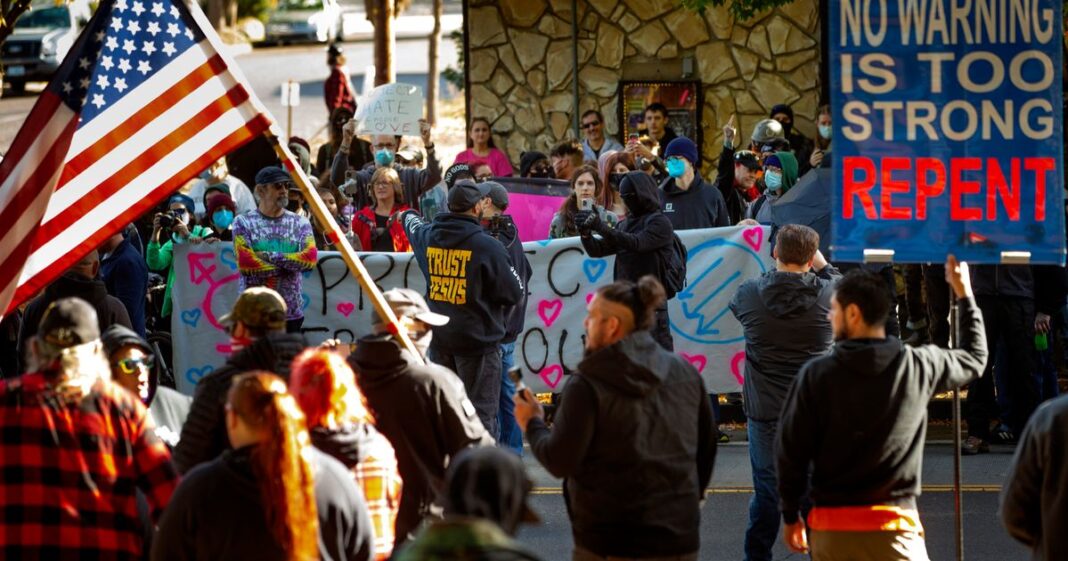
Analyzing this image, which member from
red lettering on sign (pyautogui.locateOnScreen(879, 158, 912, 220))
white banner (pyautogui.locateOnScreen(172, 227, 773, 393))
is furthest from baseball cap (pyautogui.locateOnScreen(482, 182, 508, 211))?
red lettering on sign (pyautogui.locateOnScreen(879, 158, 912, 220))

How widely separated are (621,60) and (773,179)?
18.2 feet

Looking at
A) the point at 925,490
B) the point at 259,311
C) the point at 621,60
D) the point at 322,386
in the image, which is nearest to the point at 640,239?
the point at 925,490

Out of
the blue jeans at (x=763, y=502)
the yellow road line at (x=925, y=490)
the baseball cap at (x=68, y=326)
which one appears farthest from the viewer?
the yellow road line at (x=925, y=490)

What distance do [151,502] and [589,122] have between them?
1079 cm

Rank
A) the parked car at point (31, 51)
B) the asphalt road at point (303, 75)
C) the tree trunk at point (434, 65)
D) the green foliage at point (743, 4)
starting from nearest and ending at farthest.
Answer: the green foliage at point (743, 4)
the tree trunk at point (434, 65)
the asphalt road at point (303, 75)
the parked car at point (31, 51)

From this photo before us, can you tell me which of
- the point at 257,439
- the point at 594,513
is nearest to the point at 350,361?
the point at 594,513

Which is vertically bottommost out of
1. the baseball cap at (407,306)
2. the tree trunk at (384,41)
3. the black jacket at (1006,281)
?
the baseball cap at (407,306)

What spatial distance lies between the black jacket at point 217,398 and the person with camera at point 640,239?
4.45 meters

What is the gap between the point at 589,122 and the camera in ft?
52.8

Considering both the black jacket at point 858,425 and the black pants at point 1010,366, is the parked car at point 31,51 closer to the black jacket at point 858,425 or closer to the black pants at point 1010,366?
the black pants at point 1010,366

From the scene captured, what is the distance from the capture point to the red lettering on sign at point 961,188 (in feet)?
22.7

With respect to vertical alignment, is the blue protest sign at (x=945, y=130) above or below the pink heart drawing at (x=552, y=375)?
above

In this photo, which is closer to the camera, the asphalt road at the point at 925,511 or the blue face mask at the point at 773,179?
the asphalt road at the point at 925,511

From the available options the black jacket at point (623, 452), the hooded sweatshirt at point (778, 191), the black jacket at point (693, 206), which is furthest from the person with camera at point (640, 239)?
the black jacket at point (623, 452)
